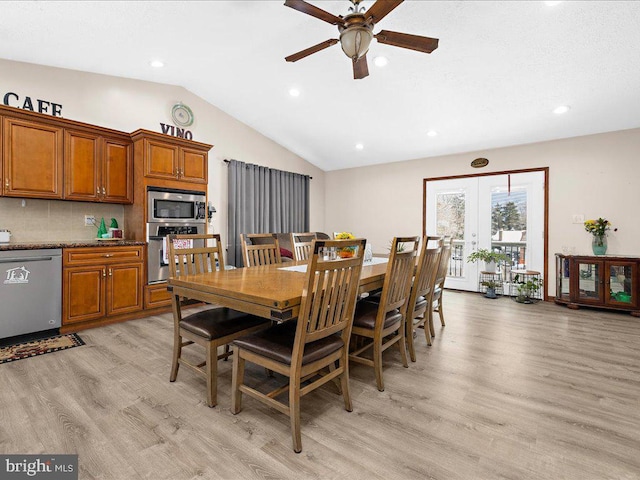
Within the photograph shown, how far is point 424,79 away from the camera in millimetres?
3861

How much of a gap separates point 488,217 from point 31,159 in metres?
6.17

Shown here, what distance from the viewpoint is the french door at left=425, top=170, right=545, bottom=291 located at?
522 centimetres

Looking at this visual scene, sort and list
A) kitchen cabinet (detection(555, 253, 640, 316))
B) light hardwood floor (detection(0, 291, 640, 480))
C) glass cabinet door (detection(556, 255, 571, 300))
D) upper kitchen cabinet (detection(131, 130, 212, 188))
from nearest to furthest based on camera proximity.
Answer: light hardwood floor (detection(0, 291, 640, 480)), upper kitchen cabinet (detection(131, 130, 212, 188)), kitchen cabinet (detection(555, 253, 640, 316)), glass cabinet door (detection(556, 255, 571, 300))

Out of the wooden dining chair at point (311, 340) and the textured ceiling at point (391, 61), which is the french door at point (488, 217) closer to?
the textured ceiling at point (391, 61)

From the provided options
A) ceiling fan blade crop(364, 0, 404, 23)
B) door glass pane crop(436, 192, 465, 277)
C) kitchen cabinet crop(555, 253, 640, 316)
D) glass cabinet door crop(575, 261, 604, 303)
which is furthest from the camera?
door glass pane crop(436, 192, 465, 277)

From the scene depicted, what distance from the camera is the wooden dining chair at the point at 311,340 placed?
1.64 metres

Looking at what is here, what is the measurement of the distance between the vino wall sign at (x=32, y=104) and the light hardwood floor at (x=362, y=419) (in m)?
2.58

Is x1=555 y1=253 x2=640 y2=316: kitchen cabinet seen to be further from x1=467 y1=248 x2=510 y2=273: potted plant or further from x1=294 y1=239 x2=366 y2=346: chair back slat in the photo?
x1=294 y1=239 x2=366 y2=346: chair back slat

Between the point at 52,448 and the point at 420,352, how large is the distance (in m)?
2.58

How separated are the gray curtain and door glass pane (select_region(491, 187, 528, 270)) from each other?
3459 mm

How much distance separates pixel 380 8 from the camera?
2.09m

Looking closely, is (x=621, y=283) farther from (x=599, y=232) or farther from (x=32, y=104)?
(x=32, y=104)

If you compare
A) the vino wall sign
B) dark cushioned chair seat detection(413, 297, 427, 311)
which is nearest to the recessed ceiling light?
dark cushioned chair seat detection(413, 297, 427, 311)

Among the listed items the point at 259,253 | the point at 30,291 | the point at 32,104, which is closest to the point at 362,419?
the point at 259,253
